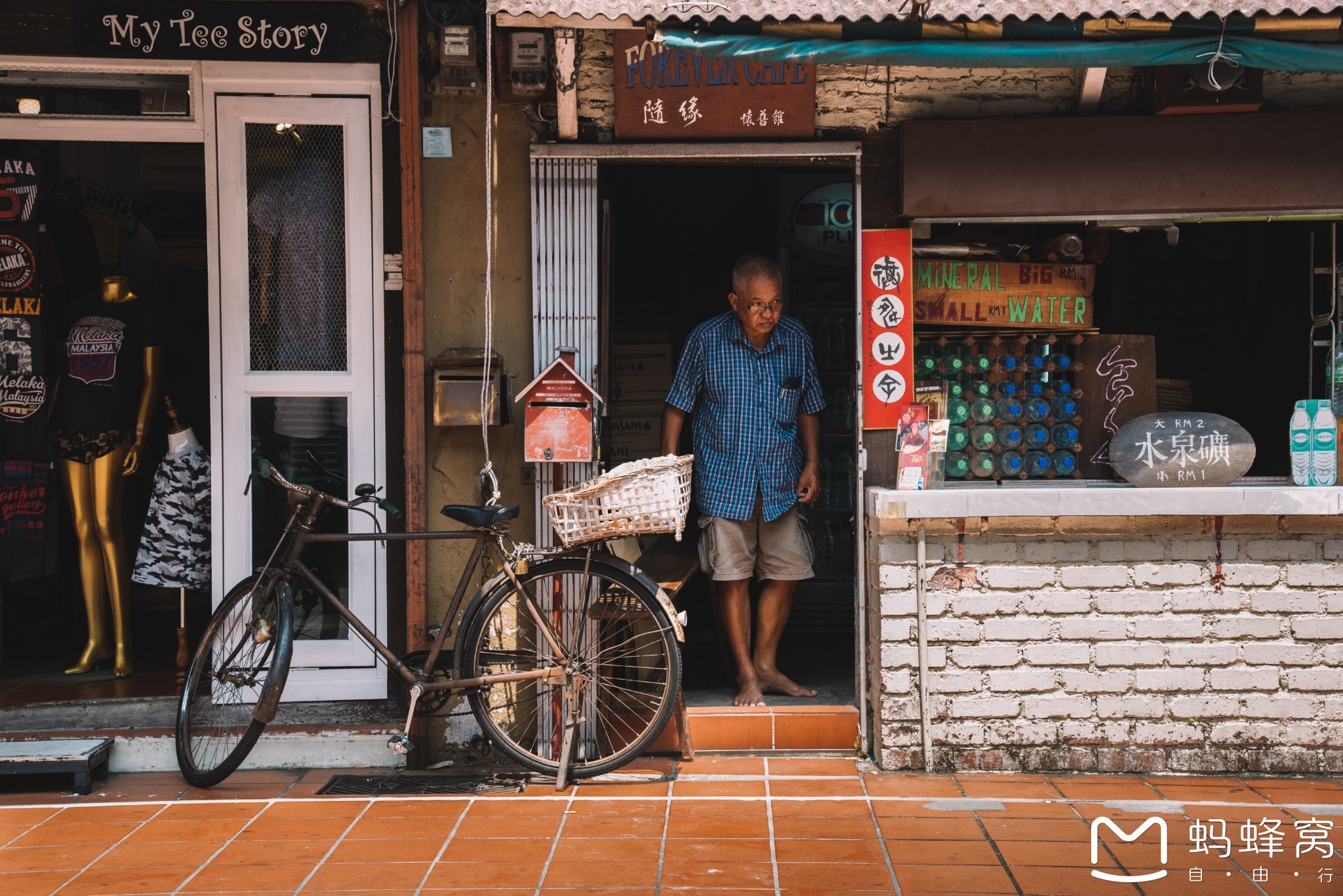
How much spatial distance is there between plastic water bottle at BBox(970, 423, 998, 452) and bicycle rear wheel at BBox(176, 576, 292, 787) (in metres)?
3.40

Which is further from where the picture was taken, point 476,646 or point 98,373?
point 98,373

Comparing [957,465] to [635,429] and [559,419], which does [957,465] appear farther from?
[635,429]

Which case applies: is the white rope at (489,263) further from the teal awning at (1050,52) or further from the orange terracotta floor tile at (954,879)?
the orange terracotta floor tile at (954,879)

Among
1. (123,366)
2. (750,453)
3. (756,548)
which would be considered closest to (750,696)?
(756,548)

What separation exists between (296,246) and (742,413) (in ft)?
7.83

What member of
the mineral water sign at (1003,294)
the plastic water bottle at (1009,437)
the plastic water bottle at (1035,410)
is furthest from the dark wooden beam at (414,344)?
the plastic water bottle at (1035,410)

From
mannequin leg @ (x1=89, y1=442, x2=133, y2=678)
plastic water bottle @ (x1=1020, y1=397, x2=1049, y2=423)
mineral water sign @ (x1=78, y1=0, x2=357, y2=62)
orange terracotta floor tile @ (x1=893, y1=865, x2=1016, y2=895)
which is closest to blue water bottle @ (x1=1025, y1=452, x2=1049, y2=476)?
plastic water bottle @ (x1=1020, y1=397, x2=1049, y2=423)

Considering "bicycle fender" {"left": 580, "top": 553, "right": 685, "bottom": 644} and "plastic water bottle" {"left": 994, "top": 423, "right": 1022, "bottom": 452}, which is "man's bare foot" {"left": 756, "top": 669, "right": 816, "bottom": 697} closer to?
"bicycle fender" {"left": 580, "top": 553, "right": 685, "bottom": 644}

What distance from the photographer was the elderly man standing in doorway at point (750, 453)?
545 centimetres

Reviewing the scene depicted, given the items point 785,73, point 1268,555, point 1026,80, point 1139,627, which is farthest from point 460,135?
point 1268,555

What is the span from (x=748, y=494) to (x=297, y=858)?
261 centimetres

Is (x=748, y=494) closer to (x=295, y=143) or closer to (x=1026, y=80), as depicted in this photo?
(x=1026, y=80)

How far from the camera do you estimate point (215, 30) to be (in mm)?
5254

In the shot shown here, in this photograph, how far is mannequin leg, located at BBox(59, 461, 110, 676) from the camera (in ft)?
19.6
